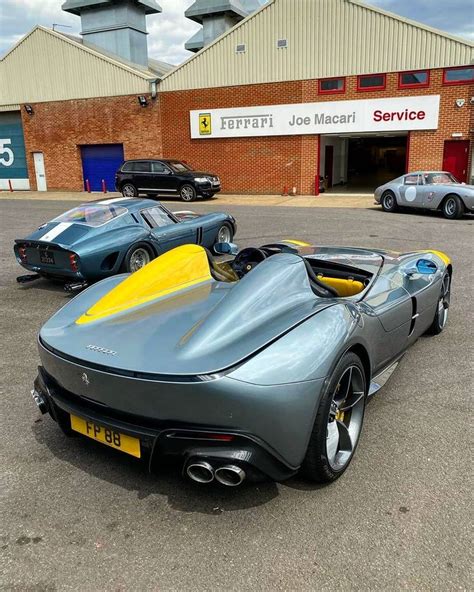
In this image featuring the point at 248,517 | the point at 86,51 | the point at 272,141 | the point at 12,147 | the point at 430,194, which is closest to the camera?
the point at 248,517

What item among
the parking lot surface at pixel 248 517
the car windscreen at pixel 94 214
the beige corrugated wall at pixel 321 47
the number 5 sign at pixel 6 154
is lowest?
the parking lot surface at pixel 248 517

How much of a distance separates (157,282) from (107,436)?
1.15m

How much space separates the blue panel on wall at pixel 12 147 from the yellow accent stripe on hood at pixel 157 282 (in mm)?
28749

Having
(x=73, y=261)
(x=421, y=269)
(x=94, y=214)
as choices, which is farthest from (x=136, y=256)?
(x=421, y=269)

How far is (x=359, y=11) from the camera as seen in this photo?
2017 centimetres

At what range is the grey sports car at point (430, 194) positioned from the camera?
13.9 metres

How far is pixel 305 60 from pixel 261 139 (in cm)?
365

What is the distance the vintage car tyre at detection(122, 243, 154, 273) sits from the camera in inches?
281

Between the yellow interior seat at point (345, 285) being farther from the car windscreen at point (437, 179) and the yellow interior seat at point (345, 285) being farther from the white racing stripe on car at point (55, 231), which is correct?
the car windscreen at point (437, 179)

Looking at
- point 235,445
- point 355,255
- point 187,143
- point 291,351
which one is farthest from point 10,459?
point 187,143

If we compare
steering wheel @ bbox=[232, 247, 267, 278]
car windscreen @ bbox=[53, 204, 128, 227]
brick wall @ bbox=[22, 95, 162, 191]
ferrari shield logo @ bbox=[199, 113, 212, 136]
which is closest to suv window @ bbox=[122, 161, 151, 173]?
brick wall @ bbox=[22, 95, 162, 191]

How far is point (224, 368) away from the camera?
2.26 m

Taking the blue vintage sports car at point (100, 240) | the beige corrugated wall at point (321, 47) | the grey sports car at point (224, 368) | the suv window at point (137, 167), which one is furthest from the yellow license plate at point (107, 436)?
the beige corrugated wall at point (321, 47)

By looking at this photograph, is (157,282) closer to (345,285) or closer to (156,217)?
(345,285)
